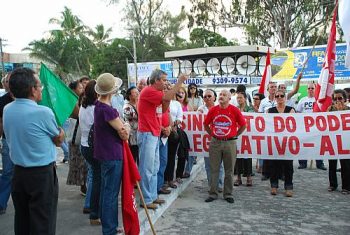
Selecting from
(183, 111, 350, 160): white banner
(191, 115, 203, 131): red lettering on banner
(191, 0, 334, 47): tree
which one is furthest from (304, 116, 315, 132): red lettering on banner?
(191, 0, 334, 47): tree

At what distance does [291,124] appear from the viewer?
671 centimetres

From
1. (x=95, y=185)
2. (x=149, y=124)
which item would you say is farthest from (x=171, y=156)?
(x=95, y=185)

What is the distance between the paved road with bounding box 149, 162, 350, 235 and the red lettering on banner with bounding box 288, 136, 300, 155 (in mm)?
676

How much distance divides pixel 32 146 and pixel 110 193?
3.74 feet

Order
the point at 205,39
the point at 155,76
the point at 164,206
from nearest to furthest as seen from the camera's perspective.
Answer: the point at 155,76 → the point at 164,206 → the point at 205,39

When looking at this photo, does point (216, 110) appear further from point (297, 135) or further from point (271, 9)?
point (271, 9)

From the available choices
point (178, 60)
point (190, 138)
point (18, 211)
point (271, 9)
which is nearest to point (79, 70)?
point (271, 9)

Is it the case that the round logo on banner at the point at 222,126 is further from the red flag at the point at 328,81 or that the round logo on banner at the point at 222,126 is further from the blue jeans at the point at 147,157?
the red flag at the point at 328,81

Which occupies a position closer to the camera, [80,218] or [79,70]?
[80,218]

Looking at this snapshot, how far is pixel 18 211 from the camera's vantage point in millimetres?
3279

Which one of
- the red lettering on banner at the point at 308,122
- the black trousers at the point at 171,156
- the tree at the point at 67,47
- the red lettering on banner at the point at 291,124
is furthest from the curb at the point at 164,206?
the tree at the point at 67,47

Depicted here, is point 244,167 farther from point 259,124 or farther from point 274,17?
point 274,17

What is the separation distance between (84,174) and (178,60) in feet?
47.5

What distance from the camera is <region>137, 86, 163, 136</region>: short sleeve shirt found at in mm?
4902
